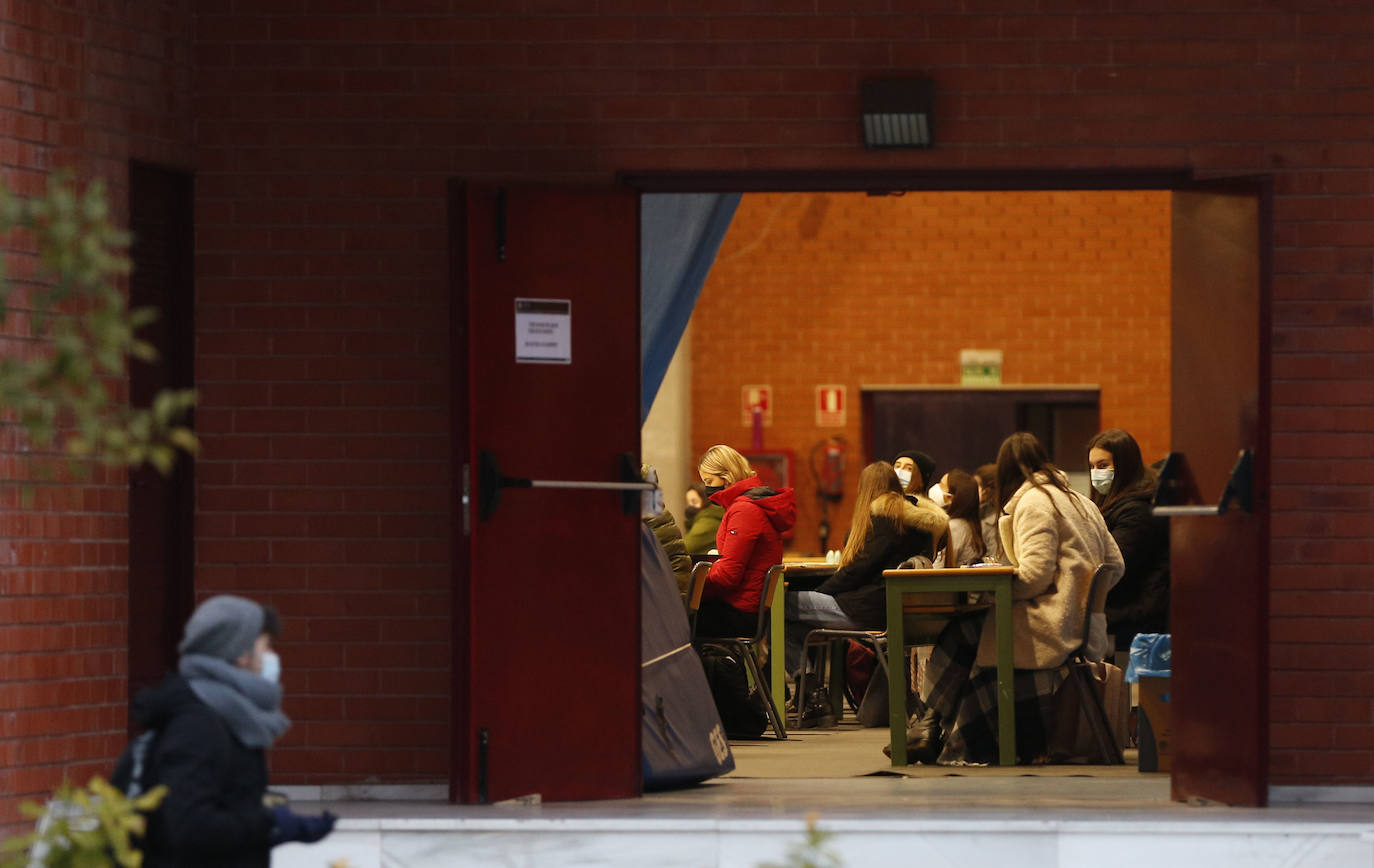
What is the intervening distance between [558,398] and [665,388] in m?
7.99

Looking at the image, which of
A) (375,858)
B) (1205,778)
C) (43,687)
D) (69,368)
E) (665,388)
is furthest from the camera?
(665,388)

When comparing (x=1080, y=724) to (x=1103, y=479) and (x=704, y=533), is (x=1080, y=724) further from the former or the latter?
(x=704, y=533)

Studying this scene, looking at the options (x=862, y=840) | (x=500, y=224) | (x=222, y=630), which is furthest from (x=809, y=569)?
(x=222, y=630)

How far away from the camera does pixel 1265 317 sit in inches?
226

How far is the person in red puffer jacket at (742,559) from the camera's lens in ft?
27.4

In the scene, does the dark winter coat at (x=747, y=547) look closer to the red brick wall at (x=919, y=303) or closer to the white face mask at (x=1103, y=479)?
the white face mask at (x=1103, y=479)

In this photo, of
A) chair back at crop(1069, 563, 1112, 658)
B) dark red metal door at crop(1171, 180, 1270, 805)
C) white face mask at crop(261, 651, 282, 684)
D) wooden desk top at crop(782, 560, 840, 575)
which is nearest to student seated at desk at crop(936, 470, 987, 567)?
wooden desk top at crop(782, 560, 840, 575)

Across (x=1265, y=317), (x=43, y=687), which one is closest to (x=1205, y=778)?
(x=1265, y=317)

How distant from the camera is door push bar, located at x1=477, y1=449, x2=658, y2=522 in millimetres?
5883

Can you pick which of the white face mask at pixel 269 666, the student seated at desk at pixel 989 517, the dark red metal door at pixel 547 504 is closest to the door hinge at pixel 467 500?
the dark red metal door at pixel 547 504

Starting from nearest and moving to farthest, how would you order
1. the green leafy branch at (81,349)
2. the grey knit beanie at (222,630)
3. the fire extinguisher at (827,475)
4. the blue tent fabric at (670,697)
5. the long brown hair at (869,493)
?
the green leafy branch at (81,349), the grey knit beanie at (222,630), the blue tent fabric at (670,697), the long brown hair at (869,493), the fire extinguisher at (827,475)

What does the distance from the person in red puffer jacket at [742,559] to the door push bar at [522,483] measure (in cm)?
231

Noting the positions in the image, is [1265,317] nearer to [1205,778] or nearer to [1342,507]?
[1342,507]

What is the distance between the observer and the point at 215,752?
3.46m
